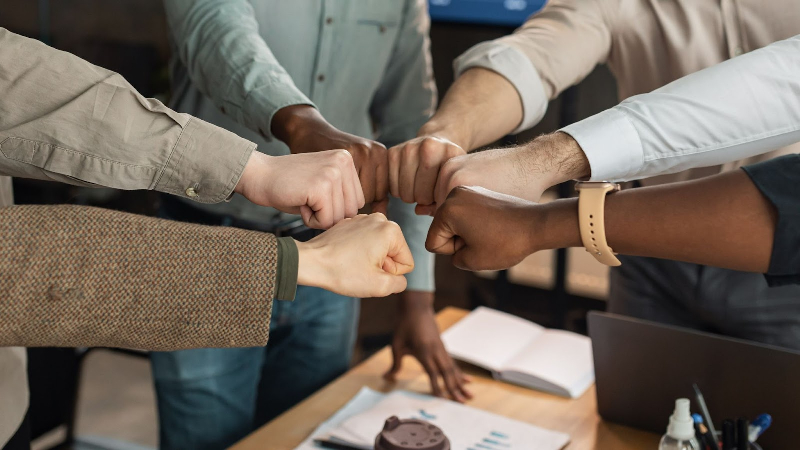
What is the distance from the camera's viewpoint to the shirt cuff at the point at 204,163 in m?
0.98

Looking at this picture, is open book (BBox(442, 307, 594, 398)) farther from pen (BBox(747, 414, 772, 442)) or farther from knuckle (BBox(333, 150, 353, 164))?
knuckle (BBox(333, 150, 353, 164))

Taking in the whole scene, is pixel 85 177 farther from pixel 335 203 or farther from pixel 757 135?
pixel 757 135

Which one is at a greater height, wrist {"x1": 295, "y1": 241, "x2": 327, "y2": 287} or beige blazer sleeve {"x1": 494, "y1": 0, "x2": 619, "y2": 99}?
beige blazer sleeve {"x1": 494, "y1": 0, "x2": 619, "y2": 99}

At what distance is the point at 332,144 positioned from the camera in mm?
1170

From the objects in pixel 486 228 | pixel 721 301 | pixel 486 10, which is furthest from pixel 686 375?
pixel 486 10

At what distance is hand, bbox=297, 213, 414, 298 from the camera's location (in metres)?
0.89

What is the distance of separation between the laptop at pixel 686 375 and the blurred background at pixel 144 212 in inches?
11.1

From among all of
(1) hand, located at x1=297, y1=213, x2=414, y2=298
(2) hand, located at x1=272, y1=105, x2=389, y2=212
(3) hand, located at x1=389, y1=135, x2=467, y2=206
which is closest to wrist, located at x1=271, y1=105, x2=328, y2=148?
(2) hand, located at x1=272, y1=105, x2=389, y2=212

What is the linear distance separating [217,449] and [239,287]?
0.84 metres

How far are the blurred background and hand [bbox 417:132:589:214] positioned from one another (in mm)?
39

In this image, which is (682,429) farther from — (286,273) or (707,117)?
(286,273)

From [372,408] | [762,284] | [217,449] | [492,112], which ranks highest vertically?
[492,112]

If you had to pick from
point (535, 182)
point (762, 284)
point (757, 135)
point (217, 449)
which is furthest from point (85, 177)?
point (762, 284)

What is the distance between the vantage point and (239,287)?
808 millimetres
